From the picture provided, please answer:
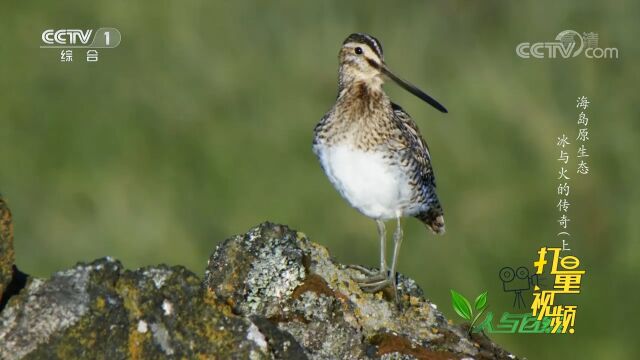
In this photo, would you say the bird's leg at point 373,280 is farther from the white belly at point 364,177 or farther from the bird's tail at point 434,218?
the bird's tail at point 434,218

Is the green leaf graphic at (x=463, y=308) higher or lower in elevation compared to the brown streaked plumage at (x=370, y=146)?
lower

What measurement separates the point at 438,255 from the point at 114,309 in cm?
862

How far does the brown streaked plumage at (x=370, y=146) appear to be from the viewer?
8.92 meters

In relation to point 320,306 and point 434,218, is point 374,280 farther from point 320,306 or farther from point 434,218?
point 434,218

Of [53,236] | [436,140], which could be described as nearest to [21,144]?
[53,236]

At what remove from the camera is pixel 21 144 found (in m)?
14.5

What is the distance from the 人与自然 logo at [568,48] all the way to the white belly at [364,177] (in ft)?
23.8

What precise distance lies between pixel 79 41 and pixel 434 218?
21.7 ft

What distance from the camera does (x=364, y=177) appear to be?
890 cm

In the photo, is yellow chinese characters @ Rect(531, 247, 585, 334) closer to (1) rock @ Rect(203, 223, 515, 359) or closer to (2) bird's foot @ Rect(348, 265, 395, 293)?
(2) bird's foot @ Rect(348, 265, 395, 293)

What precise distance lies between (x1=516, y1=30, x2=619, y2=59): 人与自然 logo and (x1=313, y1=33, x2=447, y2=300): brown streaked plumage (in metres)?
6.90

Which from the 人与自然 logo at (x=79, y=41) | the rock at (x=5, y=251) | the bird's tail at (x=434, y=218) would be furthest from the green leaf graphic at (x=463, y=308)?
the 人与自然 logo at (x=79, y=41)

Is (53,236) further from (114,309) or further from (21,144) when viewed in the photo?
(114,309)

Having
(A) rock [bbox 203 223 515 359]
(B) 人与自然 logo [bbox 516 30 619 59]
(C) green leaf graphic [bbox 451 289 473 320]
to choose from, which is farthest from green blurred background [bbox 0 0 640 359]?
(A) rock [bbox 203 223 515 359]
